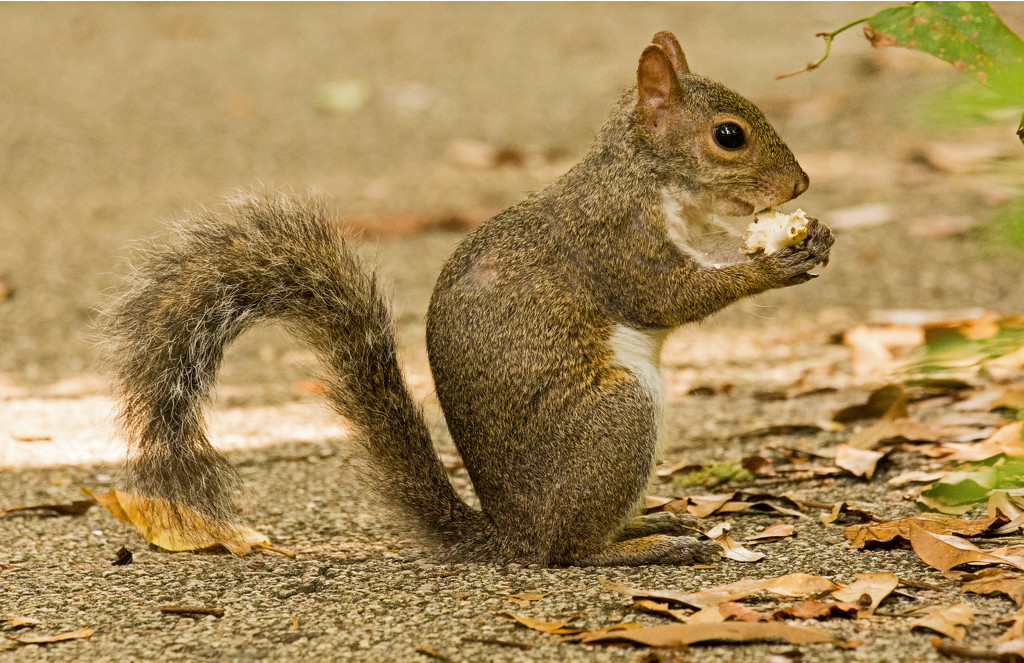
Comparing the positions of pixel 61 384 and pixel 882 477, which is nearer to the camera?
pixel 882 477

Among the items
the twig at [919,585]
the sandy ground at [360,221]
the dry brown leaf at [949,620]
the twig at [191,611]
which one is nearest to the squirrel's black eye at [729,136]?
the sandy ground at [360,221]

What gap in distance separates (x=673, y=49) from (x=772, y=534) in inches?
52.5

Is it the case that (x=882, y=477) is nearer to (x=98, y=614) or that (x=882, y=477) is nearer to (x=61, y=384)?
(x=98, y=614)

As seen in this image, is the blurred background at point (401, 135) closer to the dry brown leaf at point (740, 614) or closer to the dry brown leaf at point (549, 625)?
the dry brown leaf at point (549, 625)

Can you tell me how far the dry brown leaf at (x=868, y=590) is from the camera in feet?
7.67

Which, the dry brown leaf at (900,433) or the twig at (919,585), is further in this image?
the dry brown leaf at (900,433)

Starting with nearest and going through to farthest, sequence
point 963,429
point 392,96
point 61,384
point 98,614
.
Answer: point 98,614 → point 963,429 → point 61,384 → point 392,96

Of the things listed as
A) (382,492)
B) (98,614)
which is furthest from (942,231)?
(98,614)

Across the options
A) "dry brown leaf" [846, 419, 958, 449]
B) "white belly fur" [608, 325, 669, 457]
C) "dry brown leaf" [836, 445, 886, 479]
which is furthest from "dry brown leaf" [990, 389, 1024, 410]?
"white belly fur" [608, 325, 669, 457]

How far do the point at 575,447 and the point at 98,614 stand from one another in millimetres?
1099

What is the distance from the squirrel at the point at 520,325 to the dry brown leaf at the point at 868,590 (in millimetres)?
413

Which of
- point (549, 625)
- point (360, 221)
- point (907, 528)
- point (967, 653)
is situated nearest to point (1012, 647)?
point (967, 653)

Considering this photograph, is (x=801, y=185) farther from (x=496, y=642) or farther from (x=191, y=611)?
(x=191, y=611)

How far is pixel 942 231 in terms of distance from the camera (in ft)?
20.2
